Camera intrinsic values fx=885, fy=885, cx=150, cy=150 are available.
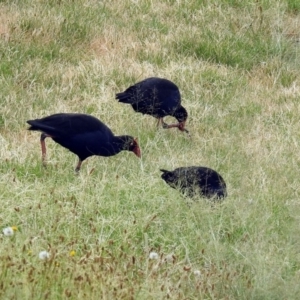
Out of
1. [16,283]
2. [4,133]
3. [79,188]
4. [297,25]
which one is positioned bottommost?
[297,25]

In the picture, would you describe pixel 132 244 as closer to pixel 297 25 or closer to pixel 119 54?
pixel 119 54

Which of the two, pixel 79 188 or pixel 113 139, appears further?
pixel 113 139

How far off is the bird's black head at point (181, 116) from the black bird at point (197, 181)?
1.67 metres

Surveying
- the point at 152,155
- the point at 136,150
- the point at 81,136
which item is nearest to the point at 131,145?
the point at 136,150

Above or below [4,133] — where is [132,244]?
above

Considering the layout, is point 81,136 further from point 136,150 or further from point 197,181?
point 197,181

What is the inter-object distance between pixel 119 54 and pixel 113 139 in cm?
317

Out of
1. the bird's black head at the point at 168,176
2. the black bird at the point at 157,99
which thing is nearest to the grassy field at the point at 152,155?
the bird's black head at the point at 168,176

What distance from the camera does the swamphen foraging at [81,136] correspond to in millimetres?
6719

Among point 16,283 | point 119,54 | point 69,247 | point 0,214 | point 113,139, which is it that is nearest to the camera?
point 16,283

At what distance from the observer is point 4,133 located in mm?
7613

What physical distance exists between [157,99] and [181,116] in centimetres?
28

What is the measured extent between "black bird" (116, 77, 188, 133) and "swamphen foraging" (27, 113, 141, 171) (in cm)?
108

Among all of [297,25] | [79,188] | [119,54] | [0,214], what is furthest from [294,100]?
[0,214]
